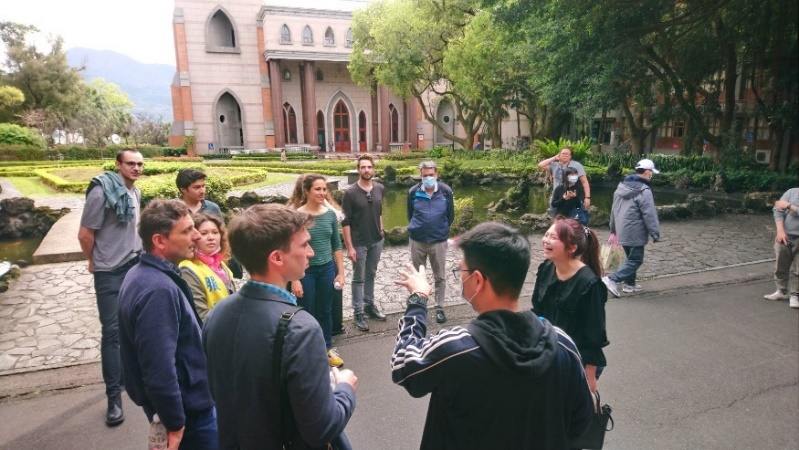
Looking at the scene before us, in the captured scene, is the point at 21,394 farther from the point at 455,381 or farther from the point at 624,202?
the point at 624,202

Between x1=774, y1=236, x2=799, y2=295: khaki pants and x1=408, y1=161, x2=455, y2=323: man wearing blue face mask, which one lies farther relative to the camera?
x1=774, y1=236, x2=799, y2=295: khaki pants

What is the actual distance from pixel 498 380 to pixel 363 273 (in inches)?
155

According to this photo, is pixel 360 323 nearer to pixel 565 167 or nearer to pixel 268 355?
pixel 268 355

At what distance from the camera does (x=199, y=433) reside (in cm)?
229

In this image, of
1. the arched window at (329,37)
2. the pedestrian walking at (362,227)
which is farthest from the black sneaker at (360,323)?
the arched window at (329,37)

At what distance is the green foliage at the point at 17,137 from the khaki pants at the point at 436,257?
3287cm

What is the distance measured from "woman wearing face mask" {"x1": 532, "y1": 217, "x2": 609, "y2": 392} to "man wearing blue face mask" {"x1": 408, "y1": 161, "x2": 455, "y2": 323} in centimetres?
241

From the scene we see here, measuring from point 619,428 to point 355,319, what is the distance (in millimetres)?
2927

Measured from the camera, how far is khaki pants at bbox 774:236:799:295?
18.5ft

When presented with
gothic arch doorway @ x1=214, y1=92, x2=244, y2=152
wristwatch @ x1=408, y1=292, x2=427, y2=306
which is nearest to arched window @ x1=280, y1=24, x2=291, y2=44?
gothic arch doorway @ x1=214, y1=92, x2=244, y2=152

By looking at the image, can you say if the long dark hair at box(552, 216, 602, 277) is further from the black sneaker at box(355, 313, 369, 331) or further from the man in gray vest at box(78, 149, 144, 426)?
the man in gray vest at box(78, 149, 144, 426)

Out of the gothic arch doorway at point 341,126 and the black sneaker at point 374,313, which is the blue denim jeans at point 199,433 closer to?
the black sneaker at point 374,313

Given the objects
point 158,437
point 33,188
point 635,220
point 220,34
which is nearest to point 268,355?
point 158,437

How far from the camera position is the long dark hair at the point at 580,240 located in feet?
9.09
